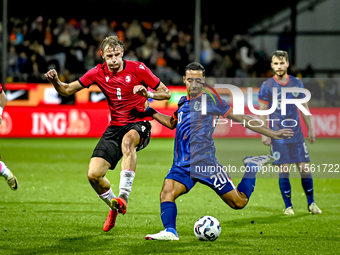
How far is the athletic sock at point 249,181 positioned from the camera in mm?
5215

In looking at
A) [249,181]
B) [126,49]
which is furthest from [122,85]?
[126,49]

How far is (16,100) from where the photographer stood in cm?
1509

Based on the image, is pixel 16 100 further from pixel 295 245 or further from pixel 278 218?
pixel 295 245

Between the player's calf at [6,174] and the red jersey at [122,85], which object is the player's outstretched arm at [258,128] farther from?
the player's calf at [6,174]

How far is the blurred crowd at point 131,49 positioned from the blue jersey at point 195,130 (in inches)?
447

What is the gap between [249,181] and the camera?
5.30 m

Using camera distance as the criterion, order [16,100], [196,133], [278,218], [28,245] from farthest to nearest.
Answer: [16,100] < [278,218] < [196,133] < [28,245]

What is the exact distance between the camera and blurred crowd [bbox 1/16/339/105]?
1630cm

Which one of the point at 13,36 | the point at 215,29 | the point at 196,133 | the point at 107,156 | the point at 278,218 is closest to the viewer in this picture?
the point at 196,133

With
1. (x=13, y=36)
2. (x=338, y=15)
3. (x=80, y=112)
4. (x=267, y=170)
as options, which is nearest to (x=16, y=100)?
(x=80, y=112)

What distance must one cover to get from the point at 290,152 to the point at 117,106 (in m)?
2.33

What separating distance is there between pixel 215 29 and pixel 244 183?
15587mm

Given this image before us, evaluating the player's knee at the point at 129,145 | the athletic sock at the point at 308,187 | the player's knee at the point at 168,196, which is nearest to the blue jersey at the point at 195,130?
the player's knee at the point at 168,196

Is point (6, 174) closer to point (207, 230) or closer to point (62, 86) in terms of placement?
point (62, 86)
